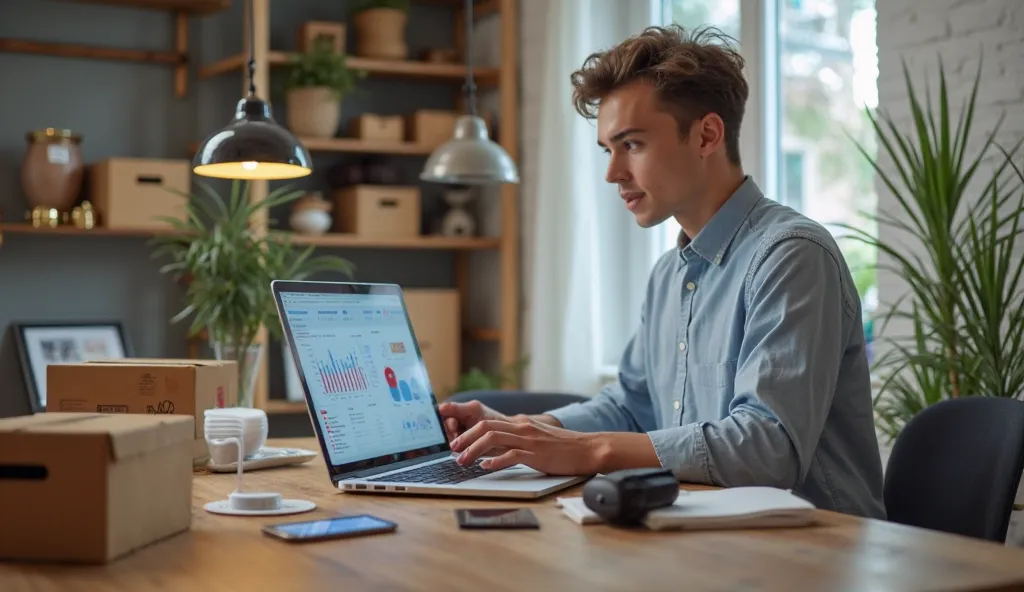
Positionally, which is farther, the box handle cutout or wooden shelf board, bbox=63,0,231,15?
wooden shelf board, bbox=63,0,231,15

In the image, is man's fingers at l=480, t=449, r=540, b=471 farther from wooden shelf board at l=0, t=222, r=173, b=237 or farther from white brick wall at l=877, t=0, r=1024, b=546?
wooden shelf board at l=0, t=222, r=173, b=237

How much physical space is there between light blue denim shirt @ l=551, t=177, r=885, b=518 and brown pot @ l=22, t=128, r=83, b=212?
2522 millimetres

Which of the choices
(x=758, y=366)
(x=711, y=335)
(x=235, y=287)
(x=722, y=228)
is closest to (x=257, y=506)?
(x=758, y=366)

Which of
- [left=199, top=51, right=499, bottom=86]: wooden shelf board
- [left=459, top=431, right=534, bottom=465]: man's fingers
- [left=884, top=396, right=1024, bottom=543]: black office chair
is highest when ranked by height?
[left=199, top=51, right=499, bottom=86]: wooden shelf board

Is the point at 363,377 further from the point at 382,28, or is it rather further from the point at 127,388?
the point at 382,28

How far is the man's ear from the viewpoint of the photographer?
6.74ft

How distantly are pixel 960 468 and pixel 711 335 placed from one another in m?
0.43

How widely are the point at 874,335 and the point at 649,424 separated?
100 centimetres

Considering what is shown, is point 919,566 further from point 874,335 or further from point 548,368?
point 548,368

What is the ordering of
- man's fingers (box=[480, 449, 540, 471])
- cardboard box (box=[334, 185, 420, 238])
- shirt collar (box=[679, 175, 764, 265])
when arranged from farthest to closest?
cardboard box (box=[334, 185, 420, 238]), shirt collar (box=[679, 175, 764, 265]), man's fingers (box=[480, 449, 540, 471])

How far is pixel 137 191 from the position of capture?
4105 mm

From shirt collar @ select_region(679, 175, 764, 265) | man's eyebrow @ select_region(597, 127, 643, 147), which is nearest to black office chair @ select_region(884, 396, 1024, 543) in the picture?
shirt collar @ select_region(679, 175, 764, 265)

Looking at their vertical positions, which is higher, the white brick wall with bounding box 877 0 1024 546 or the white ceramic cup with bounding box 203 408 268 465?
the white brick wall with bounding box 877 0 1024 546

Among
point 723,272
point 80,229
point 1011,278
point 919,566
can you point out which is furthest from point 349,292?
point 80,229
